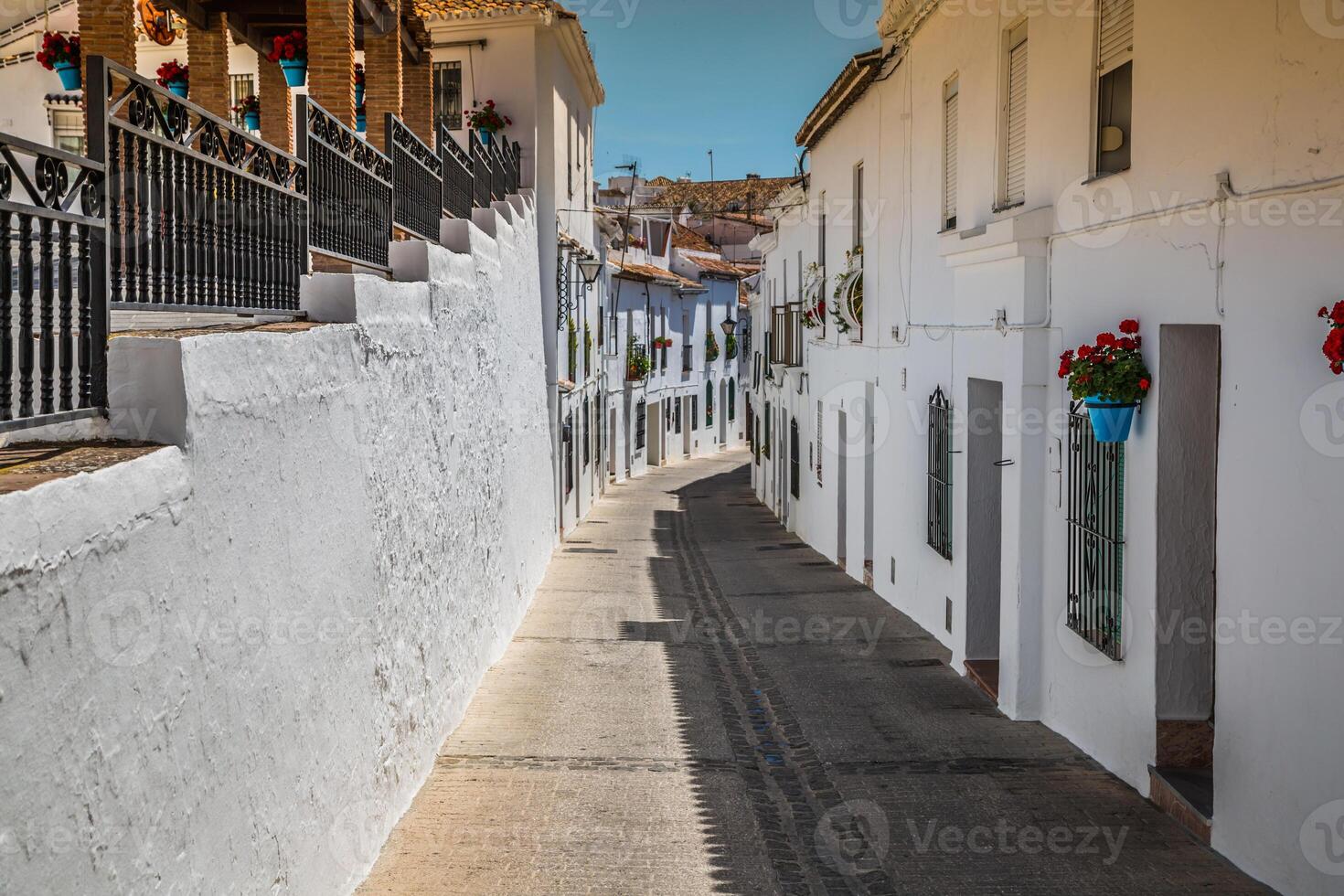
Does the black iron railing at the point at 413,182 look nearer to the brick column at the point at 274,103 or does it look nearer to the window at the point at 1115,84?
the brick column at the point at 274,103

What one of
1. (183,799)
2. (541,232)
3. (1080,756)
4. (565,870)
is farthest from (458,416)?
(541,232)

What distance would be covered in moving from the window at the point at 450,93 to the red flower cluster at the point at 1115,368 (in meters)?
14.5

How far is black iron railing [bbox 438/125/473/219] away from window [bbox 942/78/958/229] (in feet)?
15.6

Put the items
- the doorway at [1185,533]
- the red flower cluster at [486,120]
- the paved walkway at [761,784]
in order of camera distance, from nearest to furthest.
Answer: the paved walkway at [761,784], the doorway at [1185,533], the red flower cluster at [486,120]

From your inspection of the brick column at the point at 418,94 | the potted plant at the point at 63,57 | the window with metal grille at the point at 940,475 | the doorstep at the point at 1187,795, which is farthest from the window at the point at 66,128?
the doorstep at the point at 1187,795

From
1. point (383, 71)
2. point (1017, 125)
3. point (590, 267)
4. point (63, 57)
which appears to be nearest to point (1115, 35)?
A: point (1017, 125)

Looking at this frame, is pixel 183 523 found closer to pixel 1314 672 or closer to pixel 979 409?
pixel 1314 672

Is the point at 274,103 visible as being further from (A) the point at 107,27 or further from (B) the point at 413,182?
(B) the point at 413,182

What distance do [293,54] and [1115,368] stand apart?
7.72 m

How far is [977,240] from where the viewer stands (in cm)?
977

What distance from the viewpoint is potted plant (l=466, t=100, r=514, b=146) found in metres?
18.9

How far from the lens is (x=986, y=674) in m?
10.2

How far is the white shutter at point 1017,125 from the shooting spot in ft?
31.8

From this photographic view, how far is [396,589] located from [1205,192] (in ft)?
16.2
